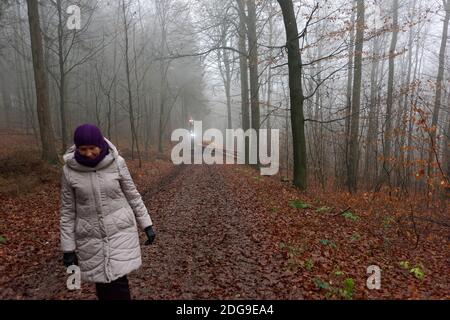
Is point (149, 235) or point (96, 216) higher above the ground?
point (96, 216)

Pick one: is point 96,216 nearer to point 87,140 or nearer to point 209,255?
point 87,140

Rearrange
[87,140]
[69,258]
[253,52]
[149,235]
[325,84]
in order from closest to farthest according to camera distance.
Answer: [87,140]
[69,258]
[149,235]
[253,52]
[325,84]

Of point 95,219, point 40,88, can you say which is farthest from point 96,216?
point 40,88

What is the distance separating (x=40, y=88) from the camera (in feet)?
38.1

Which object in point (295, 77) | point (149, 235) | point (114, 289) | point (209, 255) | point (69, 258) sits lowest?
point (209, 255)

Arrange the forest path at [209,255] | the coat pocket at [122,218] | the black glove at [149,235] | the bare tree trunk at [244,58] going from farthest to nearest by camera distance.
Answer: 1. the bare tree trunk at [244,58]
2. the forest path at [209,255]
3. the black glove at [149,235]
4. the coat pocket at [122,218]

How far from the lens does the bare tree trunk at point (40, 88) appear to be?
11508 mm

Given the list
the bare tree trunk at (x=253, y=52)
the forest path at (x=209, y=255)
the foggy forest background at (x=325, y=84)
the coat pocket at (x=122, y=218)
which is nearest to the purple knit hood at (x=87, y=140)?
the coat pocket at (x=122, y=218)

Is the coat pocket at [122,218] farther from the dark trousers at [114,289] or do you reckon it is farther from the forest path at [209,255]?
the forest path at [209,255]

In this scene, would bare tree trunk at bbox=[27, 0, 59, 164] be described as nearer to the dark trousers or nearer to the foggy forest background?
the foggy forest background

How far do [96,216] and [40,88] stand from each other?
35.3 ft

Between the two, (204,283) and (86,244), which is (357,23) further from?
(86,244)
